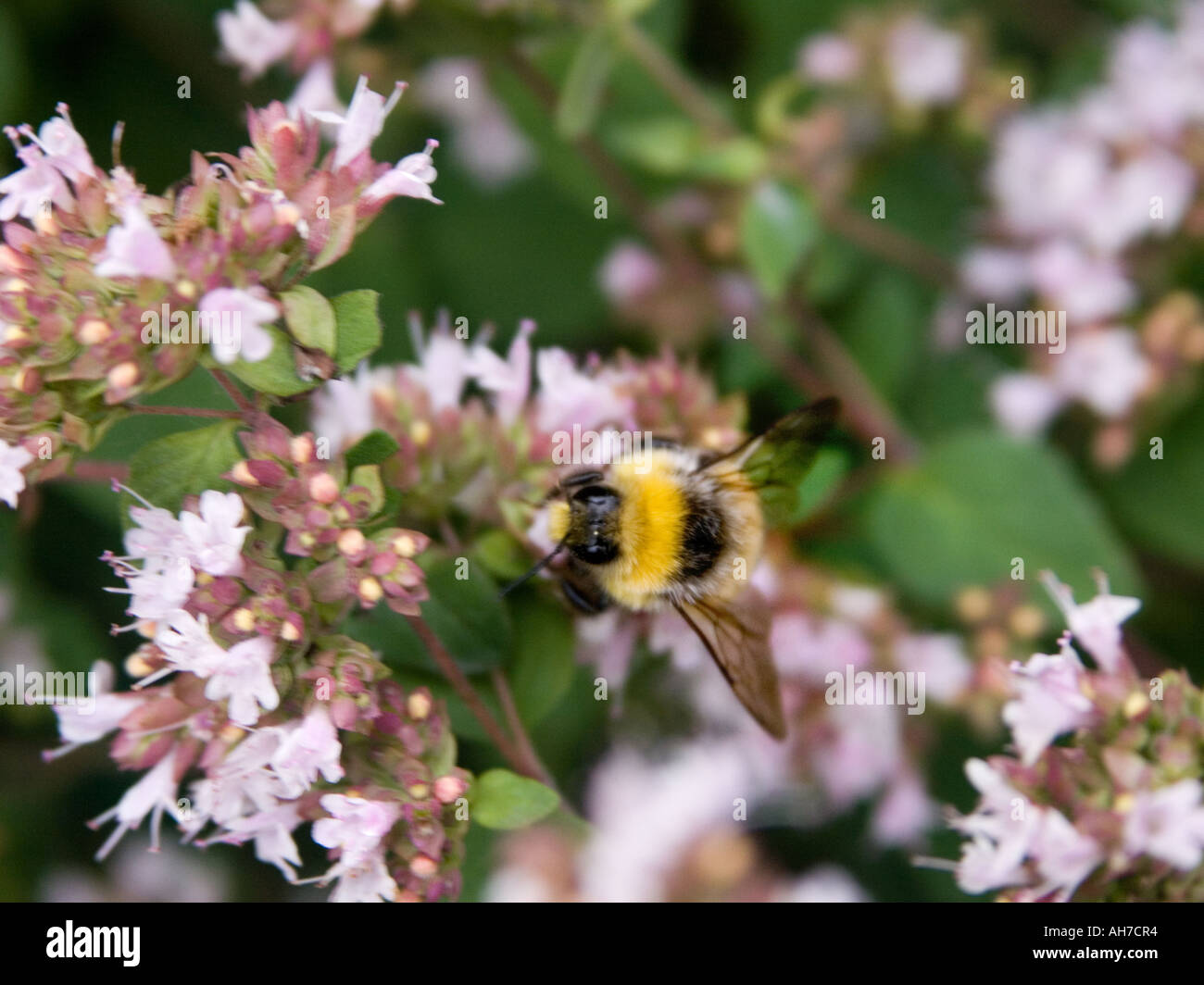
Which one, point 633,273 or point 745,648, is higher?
point 633,273

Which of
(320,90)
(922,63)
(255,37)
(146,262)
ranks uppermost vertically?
(922,63)

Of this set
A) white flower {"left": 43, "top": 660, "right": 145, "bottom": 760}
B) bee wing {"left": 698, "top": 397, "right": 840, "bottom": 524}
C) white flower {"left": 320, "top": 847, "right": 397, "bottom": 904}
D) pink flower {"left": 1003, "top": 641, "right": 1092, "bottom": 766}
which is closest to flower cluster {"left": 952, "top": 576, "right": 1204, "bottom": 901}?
pink flower {"left": 1003, "top": 641, "right": 1092, "bottom": 766}

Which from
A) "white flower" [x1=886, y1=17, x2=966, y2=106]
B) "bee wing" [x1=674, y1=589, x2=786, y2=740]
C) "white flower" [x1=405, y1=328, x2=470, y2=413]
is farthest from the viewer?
"white flower" [x1=886, y1=17, x2=966, y2=106]

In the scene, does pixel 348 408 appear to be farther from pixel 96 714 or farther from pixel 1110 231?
pixel 1110 231

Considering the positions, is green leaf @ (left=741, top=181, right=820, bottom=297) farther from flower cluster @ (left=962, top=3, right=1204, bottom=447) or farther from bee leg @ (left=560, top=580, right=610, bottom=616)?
bee leg @ (left=560, top=580, right=610, bottom=616)

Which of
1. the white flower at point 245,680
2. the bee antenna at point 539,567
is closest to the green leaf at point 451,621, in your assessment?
the bee antenna at point 539,567

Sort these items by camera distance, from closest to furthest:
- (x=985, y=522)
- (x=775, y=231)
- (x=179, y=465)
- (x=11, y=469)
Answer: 1. (x=11, y=469)
2. (x=179, y=465)
3. (x=775, y=231)
4. (x=985, y=522)

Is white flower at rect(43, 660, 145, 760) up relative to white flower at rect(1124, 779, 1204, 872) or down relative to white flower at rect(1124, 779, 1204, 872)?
up

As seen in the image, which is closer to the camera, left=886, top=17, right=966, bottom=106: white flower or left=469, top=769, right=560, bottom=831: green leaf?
left=469, top=769, right=560, bottom=831: green leaf

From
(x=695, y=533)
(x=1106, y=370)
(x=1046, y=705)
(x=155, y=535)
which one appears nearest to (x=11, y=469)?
(x=155, y=535)
